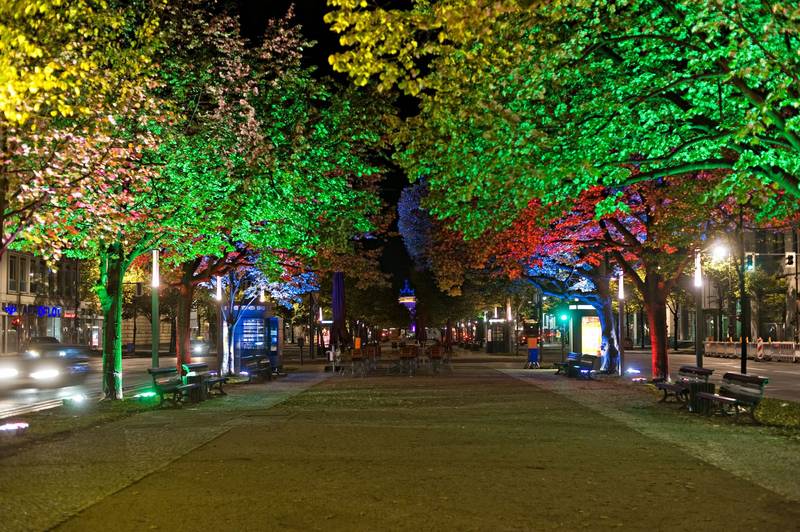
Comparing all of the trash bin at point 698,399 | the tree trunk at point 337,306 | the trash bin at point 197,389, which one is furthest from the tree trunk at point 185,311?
the trash bin at point 698,399

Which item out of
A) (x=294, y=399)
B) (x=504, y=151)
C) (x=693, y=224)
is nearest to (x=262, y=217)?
(x=294, y=399)

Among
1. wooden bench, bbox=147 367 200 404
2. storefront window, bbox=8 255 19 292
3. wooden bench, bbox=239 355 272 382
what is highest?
storefront window, bbox=8 255 19 292

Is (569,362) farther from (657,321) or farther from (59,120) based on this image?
(59,120)

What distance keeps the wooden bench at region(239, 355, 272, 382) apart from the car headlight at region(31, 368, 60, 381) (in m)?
5.65

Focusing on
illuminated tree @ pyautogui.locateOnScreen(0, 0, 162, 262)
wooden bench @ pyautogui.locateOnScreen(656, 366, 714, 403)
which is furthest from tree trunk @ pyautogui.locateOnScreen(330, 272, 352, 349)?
illuminated tree @ pyautogui.locateOnScreen(0, 0, 162, 262)

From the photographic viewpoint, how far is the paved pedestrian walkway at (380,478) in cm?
678

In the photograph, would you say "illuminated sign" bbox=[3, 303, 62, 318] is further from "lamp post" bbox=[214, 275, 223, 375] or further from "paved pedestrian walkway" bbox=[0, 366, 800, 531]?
"paved pedestrian walkway" bbox=[0, 366, 800, 531]

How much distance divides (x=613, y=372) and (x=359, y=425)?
56.6ft

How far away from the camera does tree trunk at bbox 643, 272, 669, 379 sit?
74.5 ft

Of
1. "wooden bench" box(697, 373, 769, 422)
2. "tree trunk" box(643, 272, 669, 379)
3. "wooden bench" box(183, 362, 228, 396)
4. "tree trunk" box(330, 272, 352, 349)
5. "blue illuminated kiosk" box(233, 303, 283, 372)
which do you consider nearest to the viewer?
"wooden bench" box(697, 373, 769, 422)

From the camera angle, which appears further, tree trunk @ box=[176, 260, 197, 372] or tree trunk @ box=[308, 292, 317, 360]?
tree trunk @ box=[308, 292, 317, 360]

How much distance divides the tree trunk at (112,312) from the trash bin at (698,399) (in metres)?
12.3

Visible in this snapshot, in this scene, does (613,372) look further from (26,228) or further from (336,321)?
(26,228)

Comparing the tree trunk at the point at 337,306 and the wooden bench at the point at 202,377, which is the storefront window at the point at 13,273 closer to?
the tree trunk at the point at 337,306
